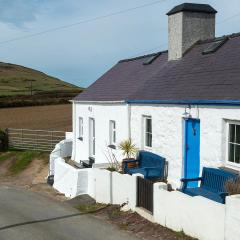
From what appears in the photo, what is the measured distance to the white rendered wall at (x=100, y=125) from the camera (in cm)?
1808

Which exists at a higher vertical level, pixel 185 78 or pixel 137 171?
pixel 185 78

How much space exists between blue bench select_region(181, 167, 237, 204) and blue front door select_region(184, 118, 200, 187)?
113 centimetres

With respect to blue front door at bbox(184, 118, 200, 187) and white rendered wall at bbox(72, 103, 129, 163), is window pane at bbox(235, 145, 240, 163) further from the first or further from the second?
white rendered wall at bbox(72, 103, 129, 163)

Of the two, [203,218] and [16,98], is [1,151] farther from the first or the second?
[16,98]

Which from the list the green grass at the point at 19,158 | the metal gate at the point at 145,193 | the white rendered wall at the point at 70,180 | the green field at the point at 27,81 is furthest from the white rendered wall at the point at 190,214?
the green field at the point at 27,81

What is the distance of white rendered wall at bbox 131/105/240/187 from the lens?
476 inches

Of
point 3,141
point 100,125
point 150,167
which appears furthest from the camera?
point 3,141

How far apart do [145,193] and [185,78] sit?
4775mm

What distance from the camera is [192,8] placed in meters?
18.1

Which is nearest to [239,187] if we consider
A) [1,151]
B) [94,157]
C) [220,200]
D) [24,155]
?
[220,200]

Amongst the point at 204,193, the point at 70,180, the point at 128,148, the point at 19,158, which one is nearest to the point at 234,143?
the point at 204,193

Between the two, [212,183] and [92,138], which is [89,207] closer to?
[212,183]

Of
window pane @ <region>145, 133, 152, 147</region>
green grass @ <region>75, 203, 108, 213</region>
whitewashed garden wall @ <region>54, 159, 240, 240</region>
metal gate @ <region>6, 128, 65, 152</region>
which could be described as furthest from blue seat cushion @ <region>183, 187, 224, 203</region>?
metal gate @ <region>6, 128, 65, 152</region>

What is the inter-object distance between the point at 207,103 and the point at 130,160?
447 cm
